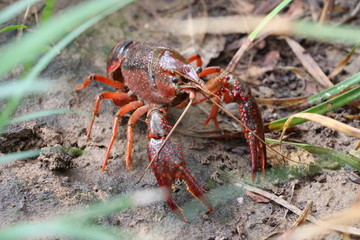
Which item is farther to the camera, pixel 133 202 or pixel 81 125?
pixel 81 125

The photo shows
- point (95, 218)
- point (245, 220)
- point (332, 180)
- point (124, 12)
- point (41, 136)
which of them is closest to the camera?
point (95, 218)

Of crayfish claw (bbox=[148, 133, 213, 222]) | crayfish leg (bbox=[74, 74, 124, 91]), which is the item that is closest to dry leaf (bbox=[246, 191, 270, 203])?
crayfish claw (bbox=[148, 133, 213, 222])

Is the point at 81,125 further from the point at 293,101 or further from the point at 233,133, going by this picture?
the point at 293,101

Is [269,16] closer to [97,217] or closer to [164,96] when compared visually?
[164,96]

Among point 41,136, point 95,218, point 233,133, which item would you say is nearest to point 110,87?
point 41,136

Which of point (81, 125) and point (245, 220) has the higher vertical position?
point (81, 125)

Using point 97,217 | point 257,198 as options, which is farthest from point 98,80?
point 257,198
